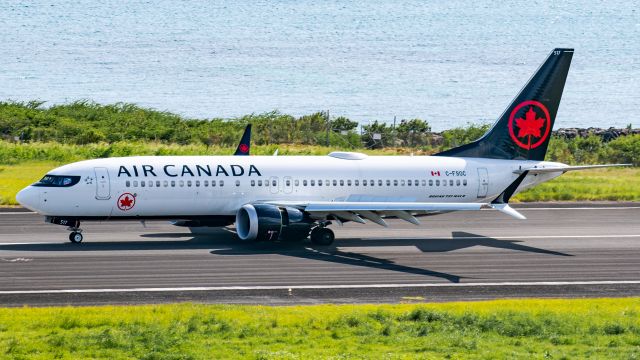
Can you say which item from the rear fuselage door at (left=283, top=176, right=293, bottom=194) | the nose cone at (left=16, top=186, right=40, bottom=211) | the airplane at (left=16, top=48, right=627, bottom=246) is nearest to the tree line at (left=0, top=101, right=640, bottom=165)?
the airplane at (left=16, top=48, right=627, bottom=246)

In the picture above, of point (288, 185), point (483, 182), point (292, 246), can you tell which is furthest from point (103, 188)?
point (483, 182)

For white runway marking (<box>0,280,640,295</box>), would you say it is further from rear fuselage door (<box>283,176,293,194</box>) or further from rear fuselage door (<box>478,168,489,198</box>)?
rear fuselage door (<box>478,168,489,198</box>)

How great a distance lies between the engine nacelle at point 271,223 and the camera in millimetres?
44125

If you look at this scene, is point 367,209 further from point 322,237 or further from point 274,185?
point 274,185

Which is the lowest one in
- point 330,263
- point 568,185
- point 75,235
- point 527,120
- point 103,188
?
point 330,263

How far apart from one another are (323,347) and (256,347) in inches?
64.7

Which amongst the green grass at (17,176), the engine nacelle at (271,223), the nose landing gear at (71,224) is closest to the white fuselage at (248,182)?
the nose landing gear at (71,224)

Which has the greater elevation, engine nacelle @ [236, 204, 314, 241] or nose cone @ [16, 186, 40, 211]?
nose cone @ [16, 186, 40, 211]

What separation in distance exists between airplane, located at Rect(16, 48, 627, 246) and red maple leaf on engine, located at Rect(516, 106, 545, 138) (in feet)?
0.16

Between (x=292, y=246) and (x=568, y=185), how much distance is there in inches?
1176

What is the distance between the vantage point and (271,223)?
1738 inches

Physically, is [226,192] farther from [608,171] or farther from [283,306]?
[608,171]

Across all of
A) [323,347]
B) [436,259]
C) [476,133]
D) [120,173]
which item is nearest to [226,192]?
[120,173]

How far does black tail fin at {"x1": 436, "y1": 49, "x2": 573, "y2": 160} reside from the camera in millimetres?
50531
